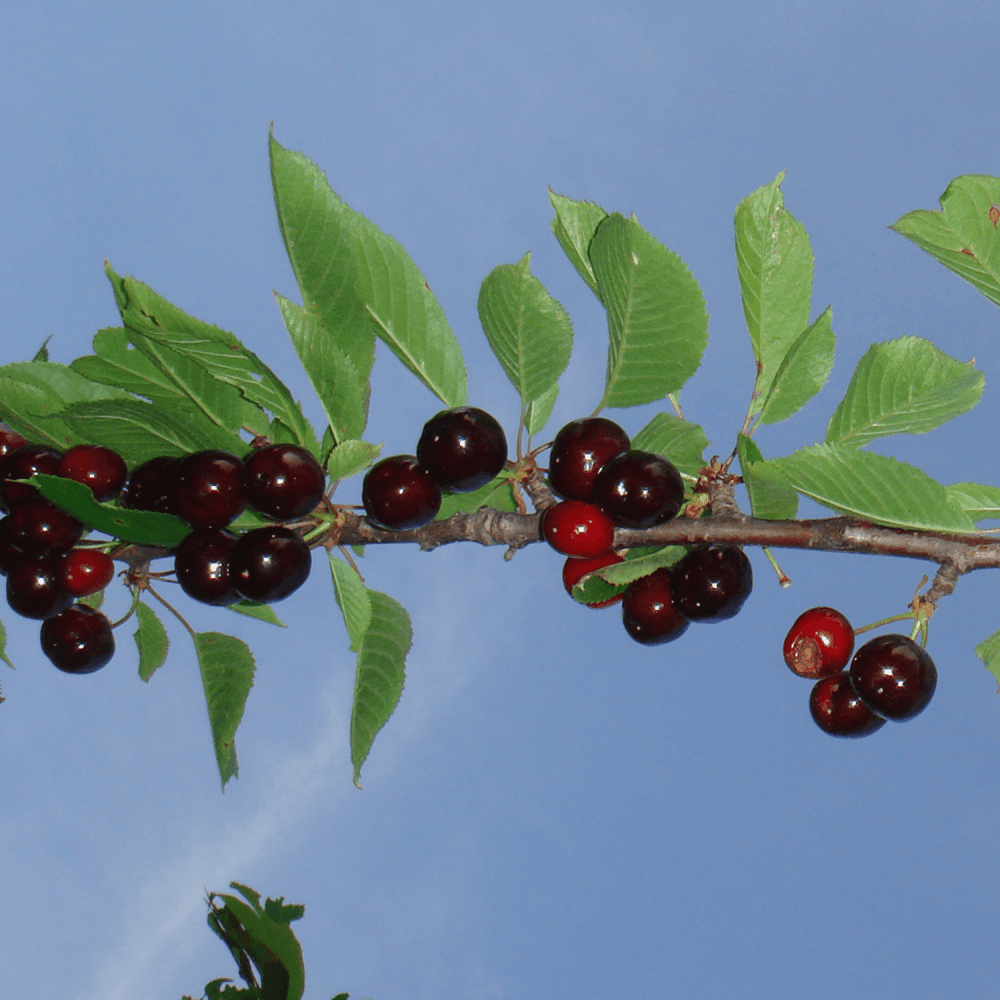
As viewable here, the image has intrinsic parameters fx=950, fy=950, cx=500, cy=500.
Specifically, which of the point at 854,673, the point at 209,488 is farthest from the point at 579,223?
the point at 854,673

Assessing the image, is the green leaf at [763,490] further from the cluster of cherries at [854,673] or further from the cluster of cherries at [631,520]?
the cluster of cherries at [854,673]

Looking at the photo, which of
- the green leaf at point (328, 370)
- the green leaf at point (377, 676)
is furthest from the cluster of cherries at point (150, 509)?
the green leaf at point (377, 676)

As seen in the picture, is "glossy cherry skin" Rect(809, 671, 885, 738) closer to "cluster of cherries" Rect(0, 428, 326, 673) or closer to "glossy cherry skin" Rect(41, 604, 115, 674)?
"cluster of cherries" Rect(0, 428, 326, 673)

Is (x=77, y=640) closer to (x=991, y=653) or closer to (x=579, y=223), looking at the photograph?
(x=579, y=223)

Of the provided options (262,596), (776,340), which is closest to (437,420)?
(262,596)

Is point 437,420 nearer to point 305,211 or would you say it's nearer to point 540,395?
point 540,395
